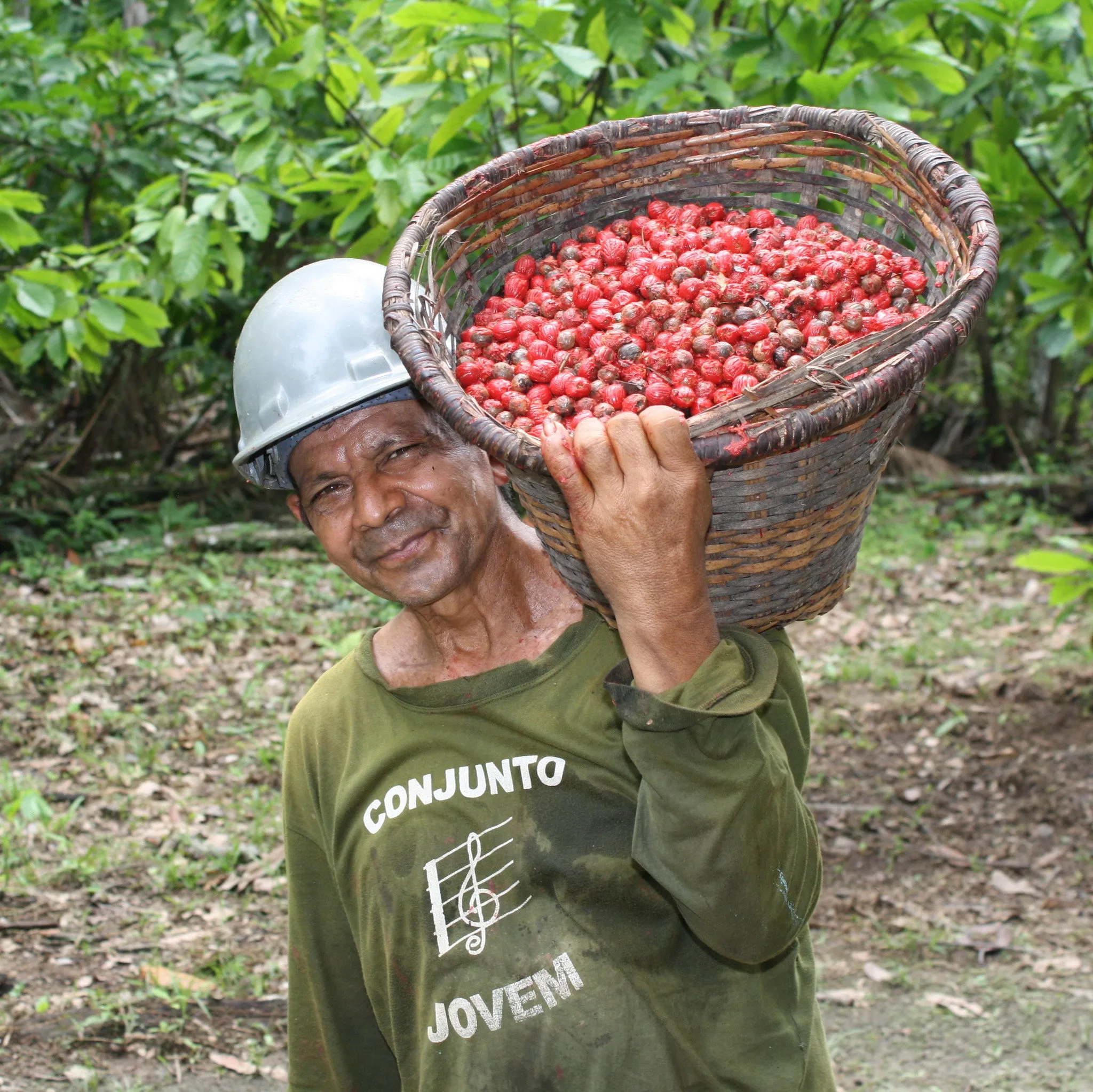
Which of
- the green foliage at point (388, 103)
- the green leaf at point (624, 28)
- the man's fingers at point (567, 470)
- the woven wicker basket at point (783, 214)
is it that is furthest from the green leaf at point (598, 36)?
the man's fingers at point (567, 470)

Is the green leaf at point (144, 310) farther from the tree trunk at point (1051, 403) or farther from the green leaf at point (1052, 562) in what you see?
the tree trunk at point (1051, 403)

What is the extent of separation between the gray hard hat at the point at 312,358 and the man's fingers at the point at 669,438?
0.49 meters

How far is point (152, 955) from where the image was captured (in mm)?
3082

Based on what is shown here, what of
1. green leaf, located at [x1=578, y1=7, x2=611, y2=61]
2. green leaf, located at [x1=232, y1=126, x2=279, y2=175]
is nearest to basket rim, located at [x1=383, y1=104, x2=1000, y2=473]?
green leaf, located at [x1=578, y1=7, x2=611, y2=61]

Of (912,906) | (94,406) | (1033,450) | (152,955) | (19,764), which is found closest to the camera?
(152,955)

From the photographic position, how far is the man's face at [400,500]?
1.48 meters

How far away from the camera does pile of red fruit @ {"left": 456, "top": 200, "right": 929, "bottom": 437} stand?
1341 millimetres

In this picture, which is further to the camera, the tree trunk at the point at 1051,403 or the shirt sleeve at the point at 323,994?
the tree trunk at the point at 1051,403

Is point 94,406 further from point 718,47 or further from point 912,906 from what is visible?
point 912,906

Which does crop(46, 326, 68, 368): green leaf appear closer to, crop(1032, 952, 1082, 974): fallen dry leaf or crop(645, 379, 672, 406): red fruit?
crop(645, 379, 672, 406): red fruit

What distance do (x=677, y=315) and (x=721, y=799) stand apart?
602 millimetres

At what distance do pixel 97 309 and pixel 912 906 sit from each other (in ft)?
9.82

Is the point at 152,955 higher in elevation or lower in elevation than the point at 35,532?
higher

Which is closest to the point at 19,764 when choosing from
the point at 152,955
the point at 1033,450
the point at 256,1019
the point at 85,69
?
the point at 152,955
